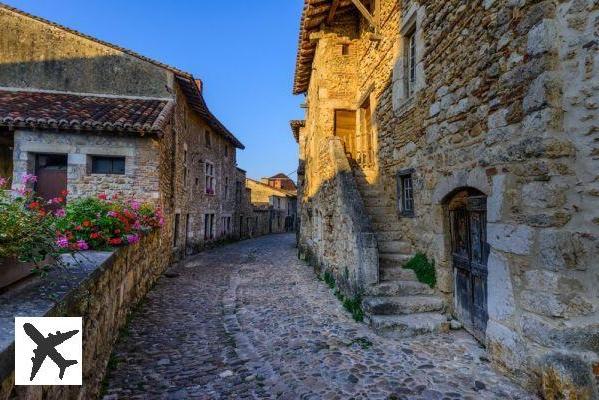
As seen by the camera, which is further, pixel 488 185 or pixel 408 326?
pixel 408 326

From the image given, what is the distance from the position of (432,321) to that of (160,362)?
3.68m

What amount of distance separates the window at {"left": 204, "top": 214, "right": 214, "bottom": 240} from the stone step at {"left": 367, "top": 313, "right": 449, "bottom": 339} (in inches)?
531

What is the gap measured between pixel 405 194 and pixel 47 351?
5.96 meters

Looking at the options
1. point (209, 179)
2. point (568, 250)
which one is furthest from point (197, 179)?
point (568, 250)

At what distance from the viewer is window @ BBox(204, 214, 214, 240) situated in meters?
17.1

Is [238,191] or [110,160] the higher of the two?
[238,191]

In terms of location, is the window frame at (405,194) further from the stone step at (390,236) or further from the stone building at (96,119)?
the stone building at (96,119)

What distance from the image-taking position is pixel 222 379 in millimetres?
3770

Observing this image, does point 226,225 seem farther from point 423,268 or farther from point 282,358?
point 282,358

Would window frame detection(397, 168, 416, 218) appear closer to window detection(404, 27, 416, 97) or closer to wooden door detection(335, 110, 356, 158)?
window detection(404, 27, 416, 97)

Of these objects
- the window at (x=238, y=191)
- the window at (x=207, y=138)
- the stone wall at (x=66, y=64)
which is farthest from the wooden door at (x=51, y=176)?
the window at (x=238, y=191)

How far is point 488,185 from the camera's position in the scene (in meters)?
3.91

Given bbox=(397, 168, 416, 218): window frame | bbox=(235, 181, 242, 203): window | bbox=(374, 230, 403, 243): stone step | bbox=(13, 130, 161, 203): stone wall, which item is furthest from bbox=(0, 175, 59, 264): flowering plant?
bbox=(235, 181, 242, 203): window

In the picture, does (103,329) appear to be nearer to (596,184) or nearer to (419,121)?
(596,184)
